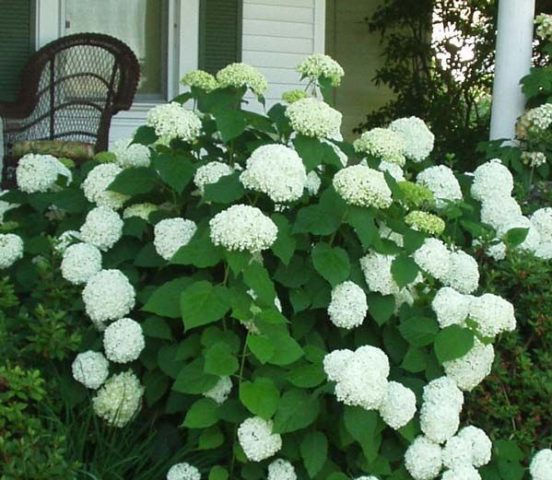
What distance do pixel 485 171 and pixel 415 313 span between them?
0.82m

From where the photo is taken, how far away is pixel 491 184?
3857 millimetres

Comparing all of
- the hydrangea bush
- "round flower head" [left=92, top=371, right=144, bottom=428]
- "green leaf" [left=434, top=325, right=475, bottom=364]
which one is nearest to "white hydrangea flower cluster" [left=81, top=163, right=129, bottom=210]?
the hydrangea bush

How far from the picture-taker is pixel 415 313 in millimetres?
3291

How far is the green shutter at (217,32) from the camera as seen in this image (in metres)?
7.01

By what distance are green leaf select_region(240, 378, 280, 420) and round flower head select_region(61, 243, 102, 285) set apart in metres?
0.66

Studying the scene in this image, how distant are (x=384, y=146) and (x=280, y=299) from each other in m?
0.58

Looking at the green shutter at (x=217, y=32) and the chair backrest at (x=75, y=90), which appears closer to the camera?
the chair backrest at (x=75, y=90)

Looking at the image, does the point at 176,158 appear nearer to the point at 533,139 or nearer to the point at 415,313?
the point at 415,313

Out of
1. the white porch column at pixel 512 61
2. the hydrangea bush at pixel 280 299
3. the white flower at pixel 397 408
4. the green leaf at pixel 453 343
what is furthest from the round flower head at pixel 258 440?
the white porch column at pixel 512 61

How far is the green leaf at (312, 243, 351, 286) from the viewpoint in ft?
10.1

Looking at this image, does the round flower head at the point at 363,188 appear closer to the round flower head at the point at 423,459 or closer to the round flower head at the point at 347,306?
the round flower head at the point at 347,306

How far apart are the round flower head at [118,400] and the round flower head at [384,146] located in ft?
3.30

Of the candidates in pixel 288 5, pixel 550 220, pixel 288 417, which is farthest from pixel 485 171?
pixel 288 5

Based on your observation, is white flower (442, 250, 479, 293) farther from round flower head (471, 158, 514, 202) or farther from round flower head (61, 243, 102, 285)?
round flower head (61, 243, 102, 285)
